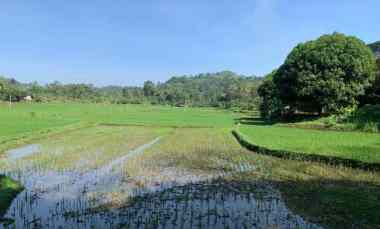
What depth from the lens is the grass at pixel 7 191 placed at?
800cm

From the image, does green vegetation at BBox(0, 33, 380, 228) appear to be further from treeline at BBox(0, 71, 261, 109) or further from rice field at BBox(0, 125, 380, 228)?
treeline at BBox(0, 71, 261, 109)

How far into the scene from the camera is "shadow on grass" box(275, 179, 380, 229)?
275 inches

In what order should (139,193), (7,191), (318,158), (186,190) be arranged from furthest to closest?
(318,158), (186,190), (139,193), (7,191)

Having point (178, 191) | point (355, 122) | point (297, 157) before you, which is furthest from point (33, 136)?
point (355, 122)

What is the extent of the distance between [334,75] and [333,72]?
1.04 feet

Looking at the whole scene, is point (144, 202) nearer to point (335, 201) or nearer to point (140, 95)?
point (335, 201)

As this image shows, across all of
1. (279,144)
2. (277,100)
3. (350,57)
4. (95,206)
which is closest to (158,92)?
(277,100)

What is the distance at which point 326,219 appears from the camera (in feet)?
23.3

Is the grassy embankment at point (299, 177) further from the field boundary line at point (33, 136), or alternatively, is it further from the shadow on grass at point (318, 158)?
the field boundary line at point (33, 136)

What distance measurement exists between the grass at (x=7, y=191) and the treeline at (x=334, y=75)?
26.7 meters

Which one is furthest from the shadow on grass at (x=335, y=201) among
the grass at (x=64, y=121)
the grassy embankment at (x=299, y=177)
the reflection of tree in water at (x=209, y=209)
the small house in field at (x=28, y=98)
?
the small house in field at (x=28, y=98)

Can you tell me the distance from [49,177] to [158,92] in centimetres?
12373

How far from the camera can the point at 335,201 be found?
325 inches

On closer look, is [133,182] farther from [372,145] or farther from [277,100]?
[277,100]
